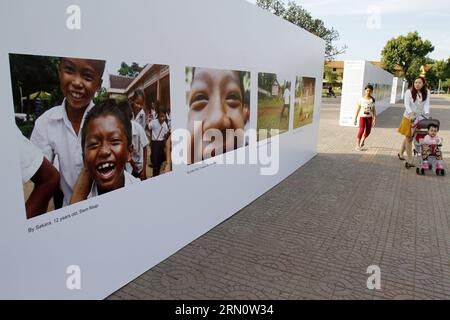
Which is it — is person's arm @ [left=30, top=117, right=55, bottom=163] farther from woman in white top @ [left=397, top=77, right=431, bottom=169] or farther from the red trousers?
the red trousers

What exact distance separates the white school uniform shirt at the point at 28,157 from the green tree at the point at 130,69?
42.5 inches

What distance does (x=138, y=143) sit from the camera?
12.1 ft

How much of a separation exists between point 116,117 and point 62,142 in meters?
0.62

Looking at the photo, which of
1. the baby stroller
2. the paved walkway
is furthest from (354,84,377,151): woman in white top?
the paved walkway

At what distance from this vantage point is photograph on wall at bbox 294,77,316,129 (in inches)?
324

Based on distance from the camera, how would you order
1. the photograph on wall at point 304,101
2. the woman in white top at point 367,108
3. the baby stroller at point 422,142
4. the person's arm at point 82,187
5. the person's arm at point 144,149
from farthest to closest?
the woman in white top at point 367,108, the baby stroller at point 422,142, the photograph on wall at point 304,101, the person's arm at point 144,149, the person's arm at point 82,187

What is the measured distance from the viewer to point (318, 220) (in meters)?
5.66

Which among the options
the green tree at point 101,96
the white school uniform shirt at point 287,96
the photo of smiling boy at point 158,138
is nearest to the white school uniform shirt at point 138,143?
the photo of smiling boy at point 158,138

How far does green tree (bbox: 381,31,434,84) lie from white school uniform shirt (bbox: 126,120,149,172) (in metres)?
70.6

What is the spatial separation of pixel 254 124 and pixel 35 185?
397 cm

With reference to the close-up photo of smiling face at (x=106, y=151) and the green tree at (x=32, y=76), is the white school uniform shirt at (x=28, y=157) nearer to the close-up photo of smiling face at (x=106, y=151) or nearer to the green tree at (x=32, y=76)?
the green tree at (x=32, y=76)

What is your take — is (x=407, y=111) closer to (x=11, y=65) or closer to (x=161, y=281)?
(x=161, y=281)

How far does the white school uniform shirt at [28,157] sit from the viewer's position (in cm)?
256

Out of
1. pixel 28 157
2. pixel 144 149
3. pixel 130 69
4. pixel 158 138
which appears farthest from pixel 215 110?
pixel 28 157
